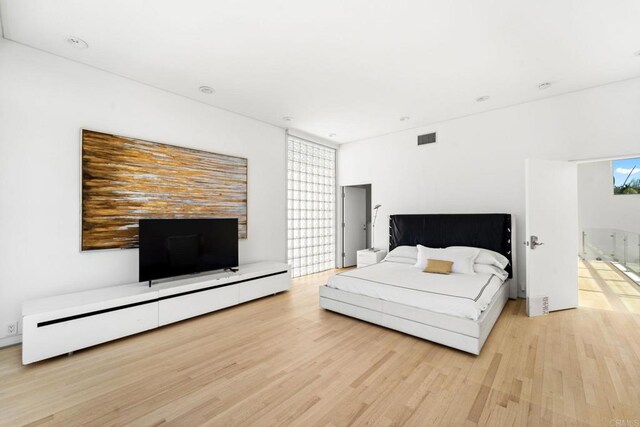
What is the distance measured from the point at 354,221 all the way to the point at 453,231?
2.73 meters

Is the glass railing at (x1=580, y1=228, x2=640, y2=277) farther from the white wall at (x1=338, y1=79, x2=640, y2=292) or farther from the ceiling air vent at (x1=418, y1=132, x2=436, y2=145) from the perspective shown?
the ceiling air vent at (x1=418, y1=132, x2=436, y2=145)

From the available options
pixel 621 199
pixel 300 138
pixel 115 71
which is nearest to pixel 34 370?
pixel 115 71

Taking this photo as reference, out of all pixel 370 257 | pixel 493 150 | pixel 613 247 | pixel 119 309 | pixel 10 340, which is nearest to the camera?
pixel 10 340

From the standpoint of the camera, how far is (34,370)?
223cm

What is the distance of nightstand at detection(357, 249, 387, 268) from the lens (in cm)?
521

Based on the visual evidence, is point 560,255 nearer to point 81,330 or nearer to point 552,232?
point 552,232

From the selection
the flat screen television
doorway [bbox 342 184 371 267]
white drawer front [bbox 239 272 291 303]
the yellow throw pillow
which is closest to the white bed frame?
the yellow throw pillow

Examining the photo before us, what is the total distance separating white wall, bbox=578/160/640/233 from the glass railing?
1.16 feet

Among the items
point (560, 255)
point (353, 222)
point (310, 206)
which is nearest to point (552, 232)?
point (560, 255)

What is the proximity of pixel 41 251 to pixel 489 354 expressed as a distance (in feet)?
14.7

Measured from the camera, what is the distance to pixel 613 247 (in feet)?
19.7

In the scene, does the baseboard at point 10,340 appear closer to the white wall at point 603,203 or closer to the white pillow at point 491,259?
the white pillow at point 491,259

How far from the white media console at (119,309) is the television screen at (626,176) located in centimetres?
831

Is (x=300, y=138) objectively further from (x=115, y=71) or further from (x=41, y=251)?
(x=41, y=251)
